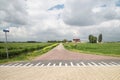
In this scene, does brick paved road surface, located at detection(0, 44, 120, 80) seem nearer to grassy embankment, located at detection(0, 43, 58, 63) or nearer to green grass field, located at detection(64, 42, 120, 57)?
grassy embankment, located at detection(0, 43, 58, 63)

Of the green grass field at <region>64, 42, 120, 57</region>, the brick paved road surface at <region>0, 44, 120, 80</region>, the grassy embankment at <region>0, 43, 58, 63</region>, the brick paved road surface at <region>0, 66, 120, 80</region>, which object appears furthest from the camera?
the green grass field at <region>64, 42, 120, 57</region>

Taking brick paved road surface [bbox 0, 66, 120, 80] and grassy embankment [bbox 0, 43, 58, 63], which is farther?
grassy embankment [bbox 0, 43, 58, 63]

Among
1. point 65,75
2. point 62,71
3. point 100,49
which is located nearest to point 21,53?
point 100,49

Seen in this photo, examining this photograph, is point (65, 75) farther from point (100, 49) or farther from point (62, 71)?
point (100, 49)

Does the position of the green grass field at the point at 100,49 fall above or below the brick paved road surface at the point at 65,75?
below

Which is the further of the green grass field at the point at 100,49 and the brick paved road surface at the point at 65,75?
the green grass field at the point at 100,49

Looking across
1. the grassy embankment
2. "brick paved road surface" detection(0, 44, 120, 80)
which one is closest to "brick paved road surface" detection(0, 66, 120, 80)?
"brick paved road surface" detection(0, 44, 120, 80)

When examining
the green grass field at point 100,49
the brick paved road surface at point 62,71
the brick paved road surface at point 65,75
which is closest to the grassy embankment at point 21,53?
the brick paved road surface at point 62,71

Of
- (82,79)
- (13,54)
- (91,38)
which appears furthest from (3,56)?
(91,38)

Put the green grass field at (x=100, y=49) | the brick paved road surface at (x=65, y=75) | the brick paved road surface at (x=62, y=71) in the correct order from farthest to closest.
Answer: the green grass field at (x=100, y=49) → the brick paved road surface at (x=62, y=71) → the brick paved road surface at (x=65, y=75)

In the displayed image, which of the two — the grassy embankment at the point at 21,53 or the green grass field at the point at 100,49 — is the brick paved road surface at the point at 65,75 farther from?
the green grass field at the point at 100,49

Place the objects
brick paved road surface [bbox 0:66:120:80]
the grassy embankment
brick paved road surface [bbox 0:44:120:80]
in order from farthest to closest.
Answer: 1. the grassy embankment
2. brick paved road surface [bbox 0:44:120:80]
3. brick paved road surface [bbox 0:66:120:80]

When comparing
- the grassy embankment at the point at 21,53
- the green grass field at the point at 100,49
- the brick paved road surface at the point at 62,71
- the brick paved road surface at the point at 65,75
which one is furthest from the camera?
the green grass field at the point at 100,49

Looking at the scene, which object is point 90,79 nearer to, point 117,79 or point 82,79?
point 82,79
